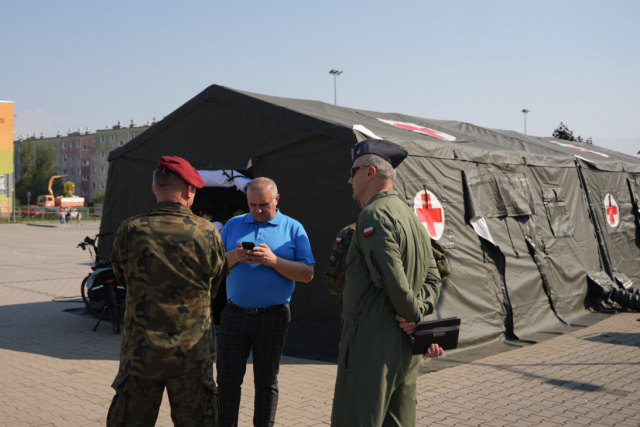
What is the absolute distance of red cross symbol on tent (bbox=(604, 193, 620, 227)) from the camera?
11477 millimetres

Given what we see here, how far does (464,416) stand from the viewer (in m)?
5.11

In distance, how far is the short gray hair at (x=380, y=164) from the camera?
10.2ft

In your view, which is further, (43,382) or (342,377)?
(43,382)

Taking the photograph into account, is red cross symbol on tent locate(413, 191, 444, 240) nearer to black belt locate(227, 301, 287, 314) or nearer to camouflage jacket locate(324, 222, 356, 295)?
black belt locate(227, 301, 287, 314)

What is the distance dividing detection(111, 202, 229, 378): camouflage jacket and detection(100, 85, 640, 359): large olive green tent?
156 inches

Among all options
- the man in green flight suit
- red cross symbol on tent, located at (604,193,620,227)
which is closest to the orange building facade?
red cross symbol on tent, located at (604,193,620,227)

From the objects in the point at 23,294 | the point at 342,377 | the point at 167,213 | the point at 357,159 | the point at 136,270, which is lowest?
the point at 23,294

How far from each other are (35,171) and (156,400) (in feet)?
324

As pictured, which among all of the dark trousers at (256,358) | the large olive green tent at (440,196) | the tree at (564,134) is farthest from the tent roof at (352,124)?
the tree at (564,134)

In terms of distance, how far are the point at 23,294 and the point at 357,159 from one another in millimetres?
11024

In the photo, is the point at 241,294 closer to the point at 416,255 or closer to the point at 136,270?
the point at 136,270

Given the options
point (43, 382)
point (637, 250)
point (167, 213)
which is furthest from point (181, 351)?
point (637, 250)

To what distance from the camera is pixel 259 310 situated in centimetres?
416

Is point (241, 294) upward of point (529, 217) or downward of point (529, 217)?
downward
